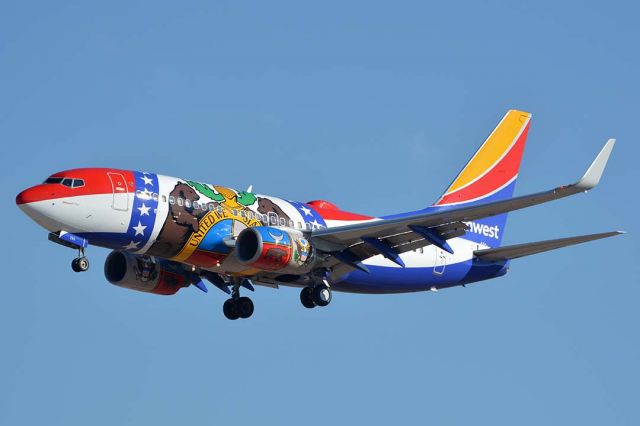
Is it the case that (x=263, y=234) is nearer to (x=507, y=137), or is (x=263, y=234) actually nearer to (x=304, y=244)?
(x=304, y=244)

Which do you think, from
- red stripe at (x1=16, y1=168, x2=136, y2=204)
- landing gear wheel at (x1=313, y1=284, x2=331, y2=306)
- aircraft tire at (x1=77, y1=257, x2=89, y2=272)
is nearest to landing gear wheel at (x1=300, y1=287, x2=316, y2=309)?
landing gear wheel at (x1=313, y1=284, x2=331, y2=306)

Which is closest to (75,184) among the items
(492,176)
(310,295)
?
(310,295)

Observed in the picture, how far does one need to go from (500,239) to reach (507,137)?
511 cm

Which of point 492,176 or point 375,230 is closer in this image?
point 375,230

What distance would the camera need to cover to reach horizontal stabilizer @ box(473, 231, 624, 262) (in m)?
52.4

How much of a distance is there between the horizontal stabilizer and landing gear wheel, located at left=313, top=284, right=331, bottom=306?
26.8 ft

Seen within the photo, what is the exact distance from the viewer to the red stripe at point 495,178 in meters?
62.7

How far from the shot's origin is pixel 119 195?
50.7 meters

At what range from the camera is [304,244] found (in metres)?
53.1

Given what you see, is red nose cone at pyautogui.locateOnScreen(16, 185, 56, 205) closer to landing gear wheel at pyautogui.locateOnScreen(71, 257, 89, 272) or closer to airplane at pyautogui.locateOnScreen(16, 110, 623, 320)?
airplane at pyautogui.locateOnScreen(16, 110, 623, 320)

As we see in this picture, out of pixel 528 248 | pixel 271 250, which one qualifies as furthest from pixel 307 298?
pixel 528 248

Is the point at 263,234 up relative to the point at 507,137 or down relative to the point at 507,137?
down

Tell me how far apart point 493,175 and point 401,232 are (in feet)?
39.1

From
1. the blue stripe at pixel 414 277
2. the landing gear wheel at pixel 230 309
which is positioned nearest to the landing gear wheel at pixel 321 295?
the blue stripe at pixel 414 277
